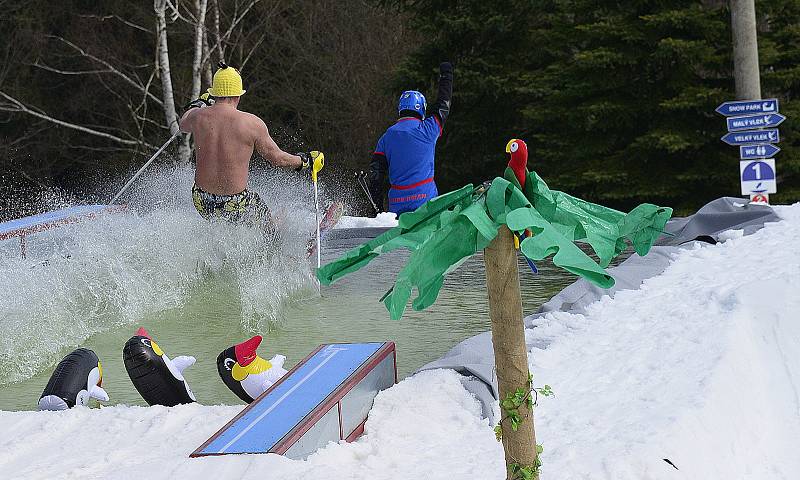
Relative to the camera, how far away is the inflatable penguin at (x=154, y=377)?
12.2 ft

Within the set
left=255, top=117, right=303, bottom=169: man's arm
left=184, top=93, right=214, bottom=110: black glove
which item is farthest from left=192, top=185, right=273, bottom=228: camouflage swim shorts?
left=184, top=93, right=214, bottom=110: black glove

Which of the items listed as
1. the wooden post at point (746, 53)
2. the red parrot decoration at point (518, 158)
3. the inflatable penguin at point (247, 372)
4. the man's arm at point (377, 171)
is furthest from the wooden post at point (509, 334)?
the wooden post at point (746, 53)

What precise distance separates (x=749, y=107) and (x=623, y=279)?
4.87 metres

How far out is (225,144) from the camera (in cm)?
650

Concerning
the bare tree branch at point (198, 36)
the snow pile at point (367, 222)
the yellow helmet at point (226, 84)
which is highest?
the bare tree branch at point (198, 36)

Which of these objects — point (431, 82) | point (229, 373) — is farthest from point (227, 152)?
point (431, 82)

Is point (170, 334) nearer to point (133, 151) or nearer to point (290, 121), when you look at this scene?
point (133, 151)

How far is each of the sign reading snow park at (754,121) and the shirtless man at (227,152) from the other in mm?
5258

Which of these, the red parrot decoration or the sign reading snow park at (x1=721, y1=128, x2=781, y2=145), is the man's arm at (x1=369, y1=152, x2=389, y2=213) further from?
the red parrot decoration

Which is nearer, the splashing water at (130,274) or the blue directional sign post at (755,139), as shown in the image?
the splashing water at (130,274)

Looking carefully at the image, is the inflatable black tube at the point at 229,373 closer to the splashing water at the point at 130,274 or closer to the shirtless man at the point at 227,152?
the splashing water at the point at 130,274

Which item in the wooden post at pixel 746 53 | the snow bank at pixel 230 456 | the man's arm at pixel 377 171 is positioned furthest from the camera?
the wooden post at pixel 746 53

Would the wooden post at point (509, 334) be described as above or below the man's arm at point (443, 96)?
below

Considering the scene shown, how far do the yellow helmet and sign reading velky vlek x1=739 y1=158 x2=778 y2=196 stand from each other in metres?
5.49
